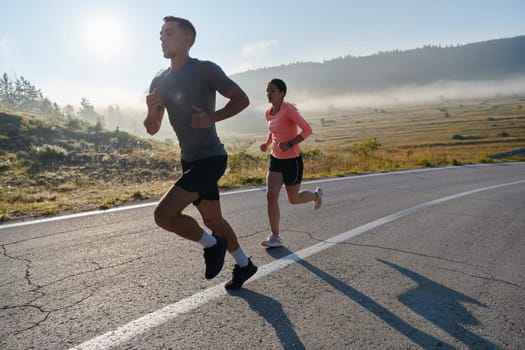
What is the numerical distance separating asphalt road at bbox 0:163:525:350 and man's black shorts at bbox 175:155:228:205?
0.88 meters

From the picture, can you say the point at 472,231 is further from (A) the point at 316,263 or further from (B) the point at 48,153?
(B) the point at 48,153

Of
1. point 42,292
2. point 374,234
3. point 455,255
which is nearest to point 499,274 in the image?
point 455,255

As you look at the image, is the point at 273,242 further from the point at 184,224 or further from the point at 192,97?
the point at 192,97

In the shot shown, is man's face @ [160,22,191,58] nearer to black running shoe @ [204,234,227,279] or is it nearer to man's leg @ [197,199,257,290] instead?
man's leg @ [197,199,257,290]

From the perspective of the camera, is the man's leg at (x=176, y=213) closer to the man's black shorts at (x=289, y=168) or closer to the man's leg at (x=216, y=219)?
the man's leg at (x=216, y=219)

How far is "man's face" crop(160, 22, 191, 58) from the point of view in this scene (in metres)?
2.88

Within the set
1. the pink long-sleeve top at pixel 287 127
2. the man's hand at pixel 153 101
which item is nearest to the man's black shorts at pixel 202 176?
the man's hand at pixel 153 101

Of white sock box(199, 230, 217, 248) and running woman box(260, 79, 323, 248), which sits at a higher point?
running woman box(260, 79, 323, 248)

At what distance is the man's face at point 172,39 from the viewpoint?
288 cm

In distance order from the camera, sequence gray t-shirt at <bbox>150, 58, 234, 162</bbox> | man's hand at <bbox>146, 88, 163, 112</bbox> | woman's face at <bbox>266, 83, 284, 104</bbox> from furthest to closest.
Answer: woman's face at <bbox>266, 83, 284, 104</bbox>, man's hand at <bbox>146, 88, 163, 112</bbox>, gray t-shirt at <bbox>150, 58, 234, 162</bbox>

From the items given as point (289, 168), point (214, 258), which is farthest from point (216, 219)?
point (289, 168)

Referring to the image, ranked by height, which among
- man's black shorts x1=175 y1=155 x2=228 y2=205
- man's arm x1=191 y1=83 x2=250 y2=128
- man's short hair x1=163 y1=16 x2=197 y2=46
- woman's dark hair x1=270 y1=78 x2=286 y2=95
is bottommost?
man's black shorts x1=175 y1=155 x2=228 y2=205

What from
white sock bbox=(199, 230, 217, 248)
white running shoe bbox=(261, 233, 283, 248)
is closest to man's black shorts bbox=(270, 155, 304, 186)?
white running shoe bbox=(261, 233, 283, 248)

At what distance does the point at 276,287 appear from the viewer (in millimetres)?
3273
